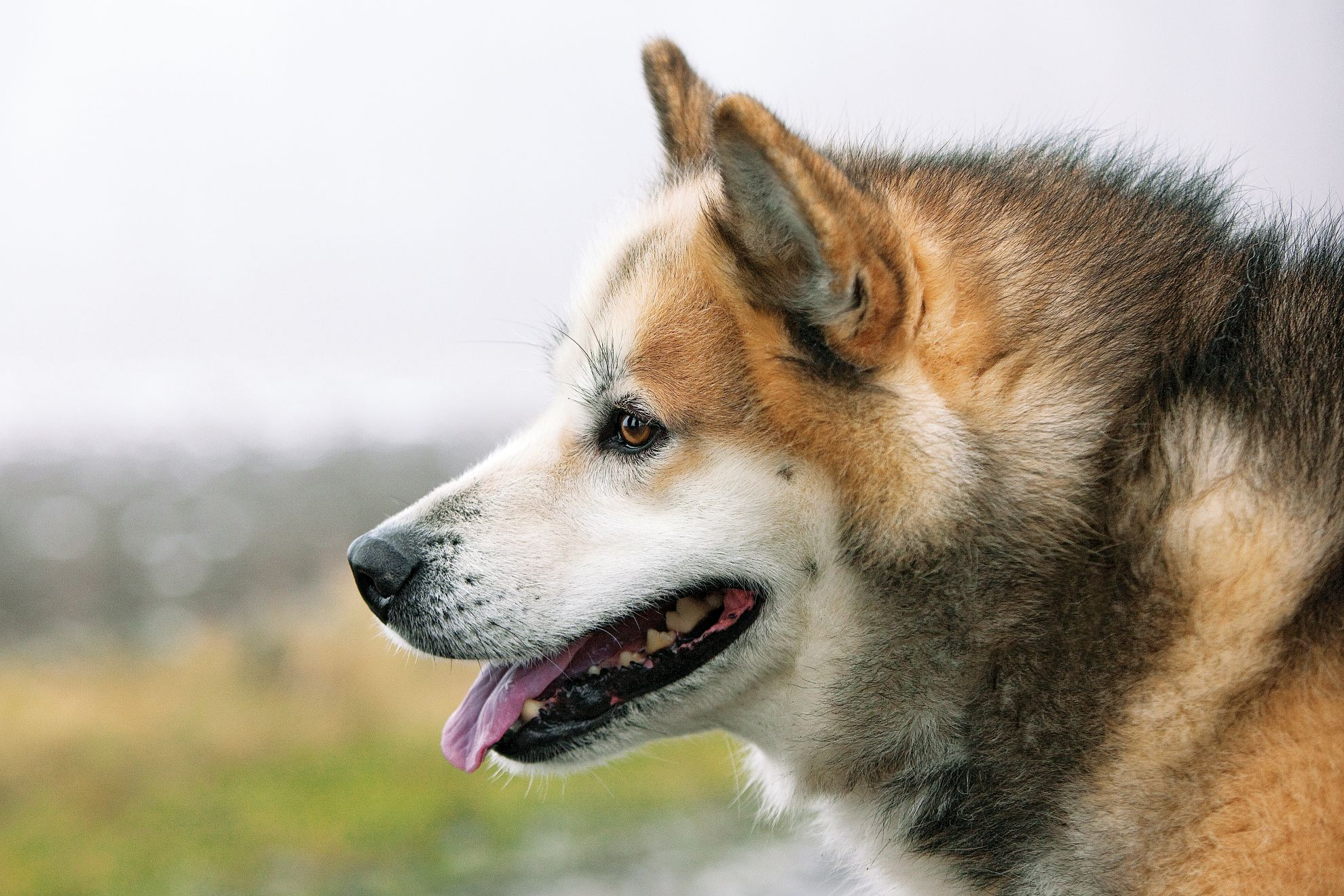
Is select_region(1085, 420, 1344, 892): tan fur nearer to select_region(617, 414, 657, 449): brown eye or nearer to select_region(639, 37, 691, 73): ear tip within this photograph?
select_region(617, 414, 657, 449): brown eye

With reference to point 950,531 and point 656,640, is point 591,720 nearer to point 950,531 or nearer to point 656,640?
point 656,640

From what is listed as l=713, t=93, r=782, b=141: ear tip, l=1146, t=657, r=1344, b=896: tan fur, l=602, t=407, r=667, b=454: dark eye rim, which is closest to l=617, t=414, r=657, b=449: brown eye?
l=602, t=407, r=667, b=454: dark eye rim

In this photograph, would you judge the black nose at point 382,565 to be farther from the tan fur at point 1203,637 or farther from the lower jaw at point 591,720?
the tan fur at point 1203,637

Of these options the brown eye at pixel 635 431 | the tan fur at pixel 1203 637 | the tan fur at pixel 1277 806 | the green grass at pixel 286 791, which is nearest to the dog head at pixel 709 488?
the brown eye at pixel 635 431

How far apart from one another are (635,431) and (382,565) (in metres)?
0.76

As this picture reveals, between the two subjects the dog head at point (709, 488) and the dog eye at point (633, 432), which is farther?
the dog eye at point (633, 432)

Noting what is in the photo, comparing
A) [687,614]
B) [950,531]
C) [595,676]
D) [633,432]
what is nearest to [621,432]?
[633,432]

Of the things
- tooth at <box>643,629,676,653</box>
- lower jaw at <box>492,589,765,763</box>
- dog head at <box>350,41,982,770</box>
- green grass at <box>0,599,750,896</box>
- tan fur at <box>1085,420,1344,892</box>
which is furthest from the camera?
green grass at <box>0,599,750,896</box>

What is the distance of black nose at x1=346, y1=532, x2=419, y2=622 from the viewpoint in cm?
284

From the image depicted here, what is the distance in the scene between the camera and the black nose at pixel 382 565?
284 centimetres

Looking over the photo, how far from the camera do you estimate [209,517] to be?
874 inches

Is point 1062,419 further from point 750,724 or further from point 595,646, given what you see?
point 595,646

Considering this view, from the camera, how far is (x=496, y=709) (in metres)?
2.94

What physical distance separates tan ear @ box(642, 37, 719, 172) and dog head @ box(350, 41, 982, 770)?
0.64 metres
